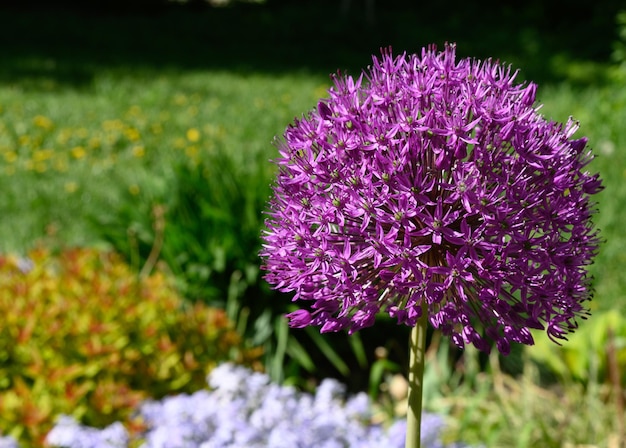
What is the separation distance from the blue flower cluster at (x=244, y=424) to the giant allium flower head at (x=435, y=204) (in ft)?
4.18

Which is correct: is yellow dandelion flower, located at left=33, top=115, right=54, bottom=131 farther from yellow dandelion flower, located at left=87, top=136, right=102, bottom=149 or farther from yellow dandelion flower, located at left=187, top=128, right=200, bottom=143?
yellow dandelion flower, located at left=187, top=128, right=200, bottom=143

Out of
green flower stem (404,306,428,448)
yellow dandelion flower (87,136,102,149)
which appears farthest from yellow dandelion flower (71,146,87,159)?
green flower stem (404,306,428,448)

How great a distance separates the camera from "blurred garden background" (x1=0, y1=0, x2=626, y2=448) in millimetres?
3410

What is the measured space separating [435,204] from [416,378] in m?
0.37

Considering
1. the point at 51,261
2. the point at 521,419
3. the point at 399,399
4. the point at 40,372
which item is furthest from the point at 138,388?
the point at 521,419

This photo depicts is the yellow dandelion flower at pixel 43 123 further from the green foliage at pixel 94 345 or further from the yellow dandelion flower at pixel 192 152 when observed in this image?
the green foliage at pixel 94 345

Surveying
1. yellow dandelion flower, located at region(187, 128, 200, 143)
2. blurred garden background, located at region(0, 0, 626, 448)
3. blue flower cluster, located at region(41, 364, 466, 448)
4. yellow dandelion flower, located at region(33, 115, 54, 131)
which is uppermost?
yellow dandelion flower, located at region(187, 128, 200, 143)

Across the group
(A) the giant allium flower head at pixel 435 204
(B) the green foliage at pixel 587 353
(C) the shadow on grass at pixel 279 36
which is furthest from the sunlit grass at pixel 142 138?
(A) the giant allium flower head at pixel 435 204

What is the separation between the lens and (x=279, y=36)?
51.9ft

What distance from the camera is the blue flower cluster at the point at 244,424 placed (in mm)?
2746

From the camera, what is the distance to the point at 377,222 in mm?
1558

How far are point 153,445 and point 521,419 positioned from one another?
1.69 metres

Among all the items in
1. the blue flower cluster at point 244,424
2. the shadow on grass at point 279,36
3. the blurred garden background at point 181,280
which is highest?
the shadow on grass at point 279,36

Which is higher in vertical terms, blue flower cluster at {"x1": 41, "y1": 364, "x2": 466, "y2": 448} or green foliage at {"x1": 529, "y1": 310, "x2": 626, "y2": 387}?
green foliage at {"x1": 529, "y1": 310, "x2": 626, "y2": 387}
